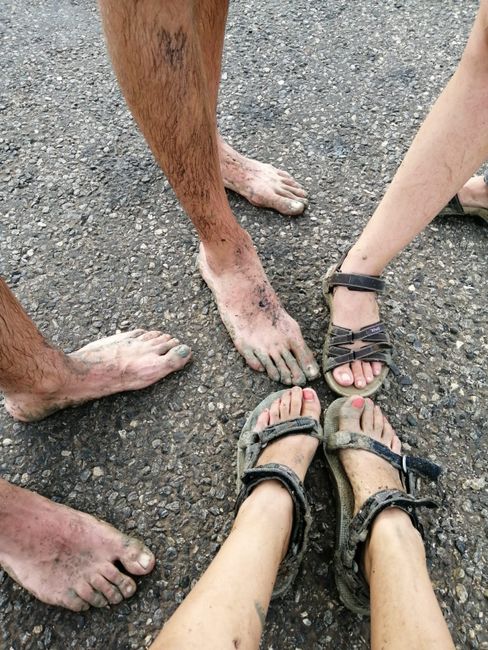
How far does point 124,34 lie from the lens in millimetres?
1040

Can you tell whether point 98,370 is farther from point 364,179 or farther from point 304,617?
point 364,179

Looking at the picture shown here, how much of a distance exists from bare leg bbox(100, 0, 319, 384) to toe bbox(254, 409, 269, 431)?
150 mm

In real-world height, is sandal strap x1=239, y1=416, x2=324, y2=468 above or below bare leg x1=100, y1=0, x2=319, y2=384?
below

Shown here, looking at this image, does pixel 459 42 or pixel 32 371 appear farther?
pixel 459 42

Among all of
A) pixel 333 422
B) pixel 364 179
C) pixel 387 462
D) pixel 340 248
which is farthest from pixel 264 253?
pixel 387 462

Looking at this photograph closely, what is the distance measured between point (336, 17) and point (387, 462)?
8.84ft

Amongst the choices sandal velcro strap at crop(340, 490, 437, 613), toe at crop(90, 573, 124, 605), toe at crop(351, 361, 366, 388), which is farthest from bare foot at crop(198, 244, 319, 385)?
toe at crop(90, 573, 124, 605)

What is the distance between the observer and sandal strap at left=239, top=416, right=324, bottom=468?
4.81 ft

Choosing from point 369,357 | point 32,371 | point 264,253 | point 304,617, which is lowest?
point 304,617

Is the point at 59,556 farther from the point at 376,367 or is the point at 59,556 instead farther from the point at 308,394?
the point at 376,367

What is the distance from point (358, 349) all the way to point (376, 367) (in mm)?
85

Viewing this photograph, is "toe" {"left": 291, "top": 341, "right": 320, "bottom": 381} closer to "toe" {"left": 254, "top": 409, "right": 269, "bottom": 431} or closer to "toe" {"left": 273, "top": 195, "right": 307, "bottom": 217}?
"toe" {"left": 254, "top": 409, "right": 269, "bottom": 431}

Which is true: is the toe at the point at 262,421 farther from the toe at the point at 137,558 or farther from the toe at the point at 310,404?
the toe at the point at 137,558

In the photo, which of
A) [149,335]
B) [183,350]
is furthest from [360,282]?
[149,335]
